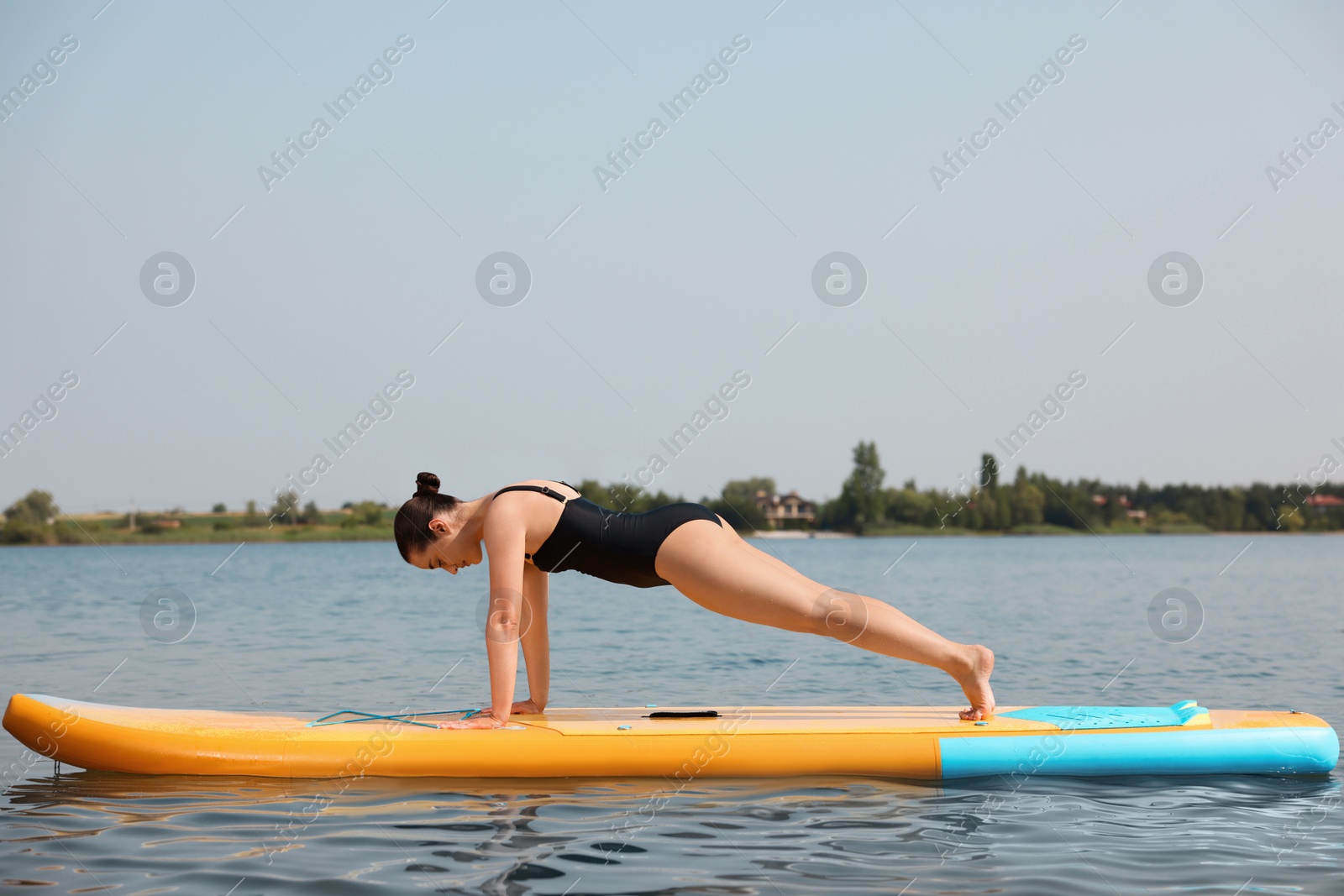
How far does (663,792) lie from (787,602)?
103cm

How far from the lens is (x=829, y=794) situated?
A: 4672 mm

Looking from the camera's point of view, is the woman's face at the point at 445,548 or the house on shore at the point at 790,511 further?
the house on shore at the point at 790,511

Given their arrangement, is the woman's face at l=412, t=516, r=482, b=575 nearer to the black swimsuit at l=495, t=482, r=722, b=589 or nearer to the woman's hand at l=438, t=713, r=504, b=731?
the black swimsuit at l=495, t=482, r=722, b=589

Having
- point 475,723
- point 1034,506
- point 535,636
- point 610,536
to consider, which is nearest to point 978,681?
point 610,536

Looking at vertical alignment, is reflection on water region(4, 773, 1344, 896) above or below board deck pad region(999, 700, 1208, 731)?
below

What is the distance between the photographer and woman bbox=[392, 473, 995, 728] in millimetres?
4598

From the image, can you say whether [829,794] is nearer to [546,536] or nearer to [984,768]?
[984,768]

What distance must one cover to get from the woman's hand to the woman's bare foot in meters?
2.12

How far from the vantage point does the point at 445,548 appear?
4773mm

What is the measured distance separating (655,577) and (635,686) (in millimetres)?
3572

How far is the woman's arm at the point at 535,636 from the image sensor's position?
5184mm

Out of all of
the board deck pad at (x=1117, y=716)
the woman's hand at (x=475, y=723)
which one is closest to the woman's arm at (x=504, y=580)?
the woman's hand at (x=475, y=723)

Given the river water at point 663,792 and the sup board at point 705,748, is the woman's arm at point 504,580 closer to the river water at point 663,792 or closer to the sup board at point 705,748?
the sup board at point 705,748

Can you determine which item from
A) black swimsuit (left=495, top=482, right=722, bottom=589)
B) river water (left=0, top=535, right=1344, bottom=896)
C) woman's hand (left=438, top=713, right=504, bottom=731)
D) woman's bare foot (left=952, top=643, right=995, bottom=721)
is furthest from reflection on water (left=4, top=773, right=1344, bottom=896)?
black swimsuit (left=495, top=482, right=722, bottom=589)
